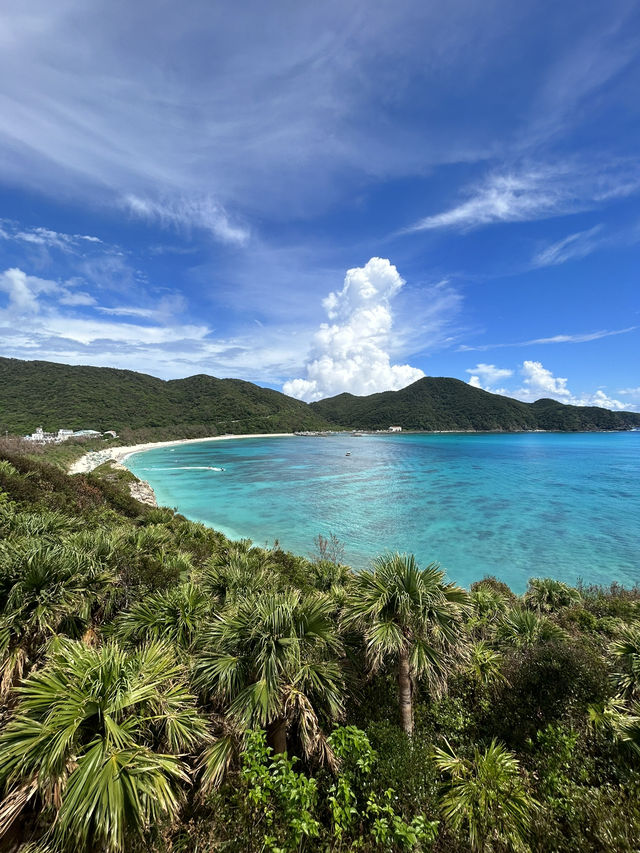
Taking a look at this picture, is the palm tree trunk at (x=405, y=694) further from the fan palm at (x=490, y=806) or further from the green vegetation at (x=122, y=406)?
the green vegetation at (x=122, y=406)

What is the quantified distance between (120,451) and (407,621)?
4196 inches

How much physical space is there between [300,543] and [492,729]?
26526mm


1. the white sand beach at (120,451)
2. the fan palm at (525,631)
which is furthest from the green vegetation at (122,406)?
the fan palm at (525,631)

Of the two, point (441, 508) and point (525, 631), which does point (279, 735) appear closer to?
point (525, 631)

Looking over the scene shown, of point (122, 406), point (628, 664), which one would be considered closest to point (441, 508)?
point (628, 664)

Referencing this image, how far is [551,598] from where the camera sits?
1738 centimetres

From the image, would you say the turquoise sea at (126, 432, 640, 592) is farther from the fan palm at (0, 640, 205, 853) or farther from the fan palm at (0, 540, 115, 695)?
the fan palm at (0, 640, 205, 853)

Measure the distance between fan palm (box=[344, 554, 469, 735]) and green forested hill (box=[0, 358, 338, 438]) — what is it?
125 meters

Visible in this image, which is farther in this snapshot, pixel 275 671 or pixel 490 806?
pixel 275 671

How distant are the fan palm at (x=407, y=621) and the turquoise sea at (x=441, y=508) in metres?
21.8

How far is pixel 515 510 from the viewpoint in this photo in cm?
4691

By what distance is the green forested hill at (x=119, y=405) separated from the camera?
387 feet

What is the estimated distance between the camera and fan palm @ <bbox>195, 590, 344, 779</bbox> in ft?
19.1

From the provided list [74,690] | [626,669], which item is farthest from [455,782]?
[74,690]
